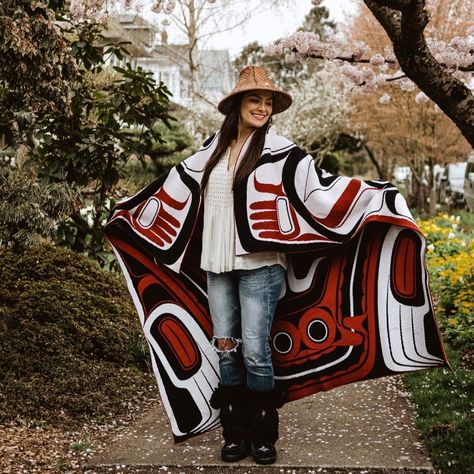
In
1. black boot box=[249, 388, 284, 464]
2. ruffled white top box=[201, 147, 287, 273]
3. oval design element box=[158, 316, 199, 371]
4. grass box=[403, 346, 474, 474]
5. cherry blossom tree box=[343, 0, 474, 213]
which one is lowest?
grass box=[403, 346, 474, 474]

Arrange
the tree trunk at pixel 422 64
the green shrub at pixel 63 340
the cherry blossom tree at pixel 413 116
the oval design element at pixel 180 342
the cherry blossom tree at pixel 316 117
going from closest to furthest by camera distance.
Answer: the tree trunk at pixel 422 64 → the oval design element at pixel 180 342 → the green shrub at pixel 63 340 → the cherry blossom tree at pixel 413 116 → the cherry blossom tree at pixel 316 117

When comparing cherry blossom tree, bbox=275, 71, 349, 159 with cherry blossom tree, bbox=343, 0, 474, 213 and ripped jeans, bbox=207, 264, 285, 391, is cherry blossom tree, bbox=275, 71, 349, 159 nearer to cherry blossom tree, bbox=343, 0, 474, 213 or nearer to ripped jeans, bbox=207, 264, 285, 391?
cherry blossom tree, bbox=343, 0, 474, 213

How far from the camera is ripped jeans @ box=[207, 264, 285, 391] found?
338 cm

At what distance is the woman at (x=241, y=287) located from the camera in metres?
3.39

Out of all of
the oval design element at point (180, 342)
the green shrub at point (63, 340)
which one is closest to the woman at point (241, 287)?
the oval design element at point (180, 342)

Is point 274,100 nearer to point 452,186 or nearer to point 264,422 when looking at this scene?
point 264,422

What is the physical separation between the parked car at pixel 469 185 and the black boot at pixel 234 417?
14624 millimetres

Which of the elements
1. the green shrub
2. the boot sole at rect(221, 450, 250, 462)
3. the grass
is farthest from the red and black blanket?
the green shrub

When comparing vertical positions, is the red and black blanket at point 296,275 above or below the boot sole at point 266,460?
above

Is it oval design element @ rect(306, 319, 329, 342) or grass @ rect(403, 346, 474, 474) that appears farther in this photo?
oval design element @ rect(306, 319, 329, 342)

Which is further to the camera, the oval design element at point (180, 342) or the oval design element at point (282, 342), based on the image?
the oval design element at point (180, 342)

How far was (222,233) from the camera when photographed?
3.44 m

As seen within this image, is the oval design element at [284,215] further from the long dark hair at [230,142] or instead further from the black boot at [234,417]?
the black boot at [234,417]

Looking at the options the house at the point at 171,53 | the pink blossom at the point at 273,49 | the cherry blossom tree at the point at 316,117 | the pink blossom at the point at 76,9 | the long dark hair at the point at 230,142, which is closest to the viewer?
the long dark hair at the point at 230,142
